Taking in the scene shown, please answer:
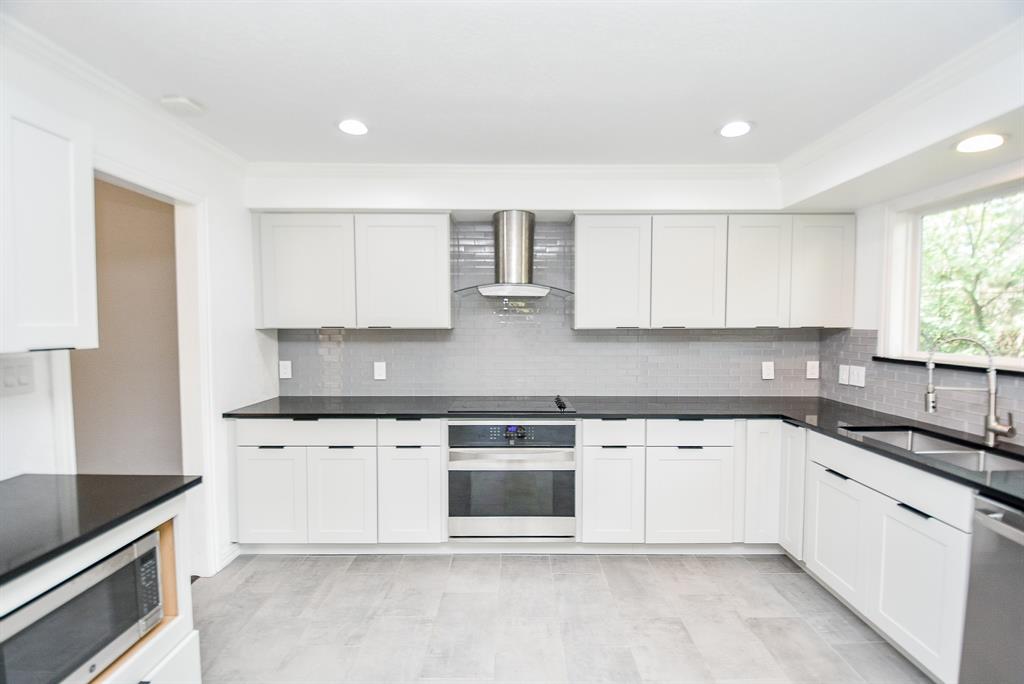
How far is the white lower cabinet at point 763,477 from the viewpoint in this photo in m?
2.71

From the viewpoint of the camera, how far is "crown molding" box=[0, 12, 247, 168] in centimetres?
154

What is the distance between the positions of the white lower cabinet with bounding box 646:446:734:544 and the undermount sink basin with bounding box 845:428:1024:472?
746mm

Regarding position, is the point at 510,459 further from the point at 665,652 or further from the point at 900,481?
the point at 900,481

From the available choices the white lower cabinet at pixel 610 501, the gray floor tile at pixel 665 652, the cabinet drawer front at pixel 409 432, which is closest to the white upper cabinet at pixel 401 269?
the cabinet drawer front at pixel 409 432

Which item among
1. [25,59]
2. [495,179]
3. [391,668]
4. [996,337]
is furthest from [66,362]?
[996,337]

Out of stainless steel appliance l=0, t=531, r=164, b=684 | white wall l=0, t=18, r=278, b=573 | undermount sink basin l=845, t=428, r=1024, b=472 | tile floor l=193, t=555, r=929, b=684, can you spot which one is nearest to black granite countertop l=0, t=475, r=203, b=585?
stainless steel appliance l=0, t=531, r=164, b=684

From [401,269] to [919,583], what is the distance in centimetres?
308

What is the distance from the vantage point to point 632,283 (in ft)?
9.77

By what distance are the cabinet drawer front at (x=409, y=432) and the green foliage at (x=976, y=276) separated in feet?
8.98

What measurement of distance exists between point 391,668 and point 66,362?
74.9 inches

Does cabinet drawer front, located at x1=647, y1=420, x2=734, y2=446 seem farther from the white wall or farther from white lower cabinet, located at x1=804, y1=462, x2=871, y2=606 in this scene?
the white wall

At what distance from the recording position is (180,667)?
1494 mm

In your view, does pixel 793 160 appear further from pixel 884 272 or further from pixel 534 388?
pixel 534 388

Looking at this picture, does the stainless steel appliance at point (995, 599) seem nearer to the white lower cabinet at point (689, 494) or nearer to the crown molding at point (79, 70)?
the white lower cabinet at point (689, 494)
